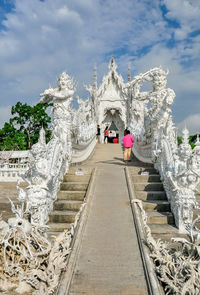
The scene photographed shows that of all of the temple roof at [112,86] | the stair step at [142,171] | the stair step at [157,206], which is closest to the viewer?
the stair step at [157,206]

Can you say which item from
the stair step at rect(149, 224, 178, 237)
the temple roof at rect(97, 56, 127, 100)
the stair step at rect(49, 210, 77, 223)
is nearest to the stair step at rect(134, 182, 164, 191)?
the stair step at rect(149, 224, 178, 237)

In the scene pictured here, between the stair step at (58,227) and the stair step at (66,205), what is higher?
the stair step at (66,205)

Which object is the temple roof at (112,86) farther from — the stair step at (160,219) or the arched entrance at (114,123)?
the stair step at (160,219)

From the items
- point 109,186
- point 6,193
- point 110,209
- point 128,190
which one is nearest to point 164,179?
point 128,190

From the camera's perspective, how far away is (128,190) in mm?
5383

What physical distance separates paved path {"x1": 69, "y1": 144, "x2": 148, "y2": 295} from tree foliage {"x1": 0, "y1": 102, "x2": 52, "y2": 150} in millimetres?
18158

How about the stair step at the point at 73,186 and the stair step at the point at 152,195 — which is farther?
the stair step at the point at 73,186

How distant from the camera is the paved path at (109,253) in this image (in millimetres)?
2779

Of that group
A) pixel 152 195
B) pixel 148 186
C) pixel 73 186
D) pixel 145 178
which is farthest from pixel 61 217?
pixel 145 178

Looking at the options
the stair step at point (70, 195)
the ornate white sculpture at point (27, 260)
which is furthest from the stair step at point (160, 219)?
the ornate white sculpture at point (27, 260)

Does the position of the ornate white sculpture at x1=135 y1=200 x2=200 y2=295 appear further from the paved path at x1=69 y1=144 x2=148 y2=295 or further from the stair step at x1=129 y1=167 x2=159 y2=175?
the stair step at x1=129 y1=167 x2=159 y2=175

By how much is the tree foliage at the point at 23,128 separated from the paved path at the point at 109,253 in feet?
59.6

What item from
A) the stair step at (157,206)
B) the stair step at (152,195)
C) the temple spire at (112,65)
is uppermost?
the temple spire at (112,65)

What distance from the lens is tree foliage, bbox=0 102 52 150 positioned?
22.0 metres
